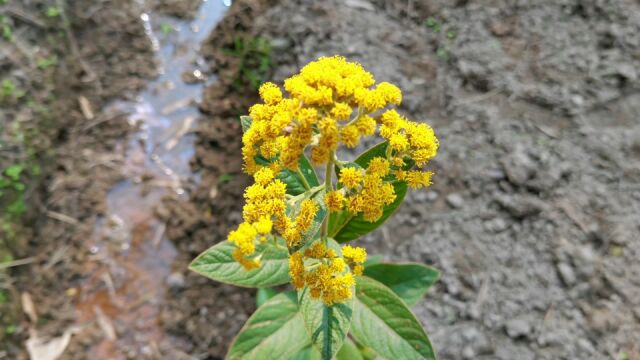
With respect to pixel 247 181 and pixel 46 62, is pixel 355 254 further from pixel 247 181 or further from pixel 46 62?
pixel 46 62

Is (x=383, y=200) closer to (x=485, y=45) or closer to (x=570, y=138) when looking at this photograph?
(x=570, y=138)

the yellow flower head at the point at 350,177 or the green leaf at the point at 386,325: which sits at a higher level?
the yellow flower head at the point at 350,177

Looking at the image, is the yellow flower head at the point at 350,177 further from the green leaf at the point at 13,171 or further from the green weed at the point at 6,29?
the green weed at the point at 6,29

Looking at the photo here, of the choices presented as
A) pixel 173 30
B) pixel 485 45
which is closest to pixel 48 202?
pixel 173 30

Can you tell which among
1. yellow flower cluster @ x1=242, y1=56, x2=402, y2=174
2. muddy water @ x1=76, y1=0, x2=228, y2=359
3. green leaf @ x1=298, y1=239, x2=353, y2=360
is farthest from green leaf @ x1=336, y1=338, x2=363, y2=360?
muddy water @ x1=76, y1=0, x2=228, y2=359

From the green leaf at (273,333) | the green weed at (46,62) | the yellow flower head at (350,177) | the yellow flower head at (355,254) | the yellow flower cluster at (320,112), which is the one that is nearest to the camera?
the yellow flower cluster at (320,112)

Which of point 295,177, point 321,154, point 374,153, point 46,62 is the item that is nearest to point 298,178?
point 295,177

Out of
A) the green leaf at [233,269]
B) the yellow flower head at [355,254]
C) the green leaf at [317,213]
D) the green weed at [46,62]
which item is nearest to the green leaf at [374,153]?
the green leaf at [317,213]
